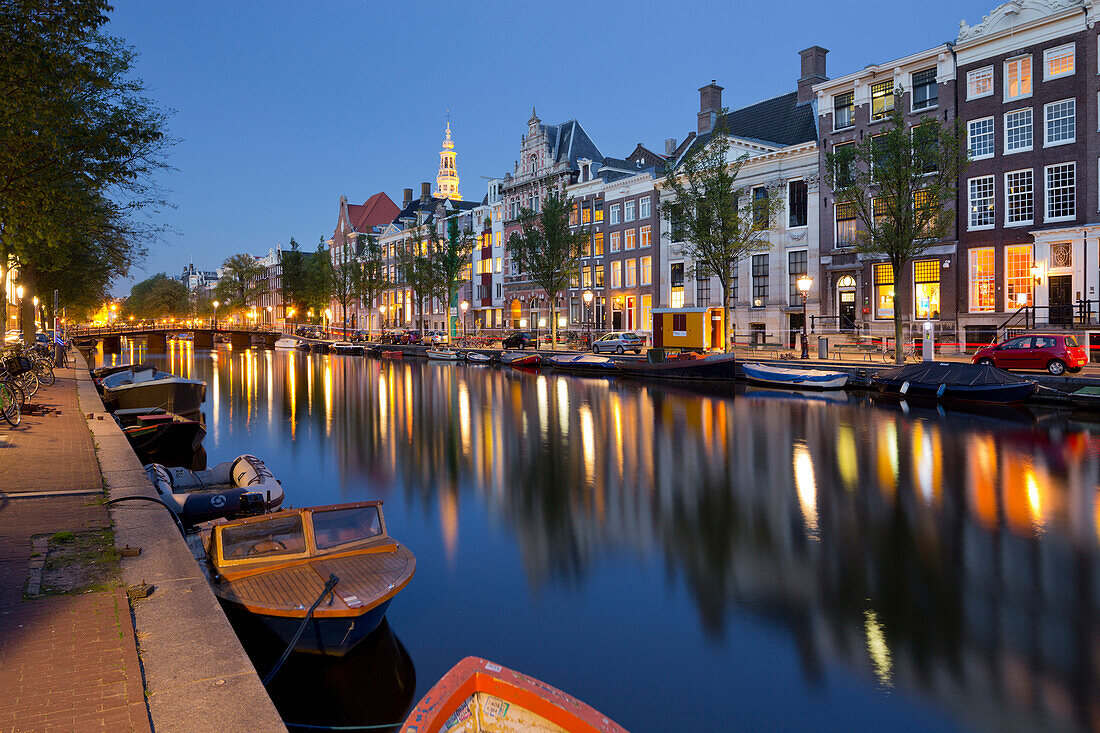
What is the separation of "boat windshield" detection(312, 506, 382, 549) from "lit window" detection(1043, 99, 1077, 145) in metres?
44.7

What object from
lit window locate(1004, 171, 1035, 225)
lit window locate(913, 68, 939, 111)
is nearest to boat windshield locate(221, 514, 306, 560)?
lit window locate(1004, 171, 1035, 225)

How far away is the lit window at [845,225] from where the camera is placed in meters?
47.2

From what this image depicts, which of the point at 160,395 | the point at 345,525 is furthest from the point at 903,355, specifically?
the point at 345,525

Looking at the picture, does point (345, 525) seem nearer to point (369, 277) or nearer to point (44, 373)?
point (44, 373)

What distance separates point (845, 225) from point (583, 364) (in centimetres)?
2023

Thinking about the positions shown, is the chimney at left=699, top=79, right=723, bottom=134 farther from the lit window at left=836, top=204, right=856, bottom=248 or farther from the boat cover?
the boat cover

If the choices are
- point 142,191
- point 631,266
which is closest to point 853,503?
point 142,191

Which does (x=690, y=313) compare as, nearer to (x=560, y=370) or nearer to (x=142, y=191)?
(x=560, y=370)

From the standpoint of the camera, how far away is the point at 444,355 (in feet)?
207

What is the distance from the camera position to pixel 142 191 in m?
27.4

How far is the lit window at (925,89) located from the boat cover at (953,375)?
21.4 m

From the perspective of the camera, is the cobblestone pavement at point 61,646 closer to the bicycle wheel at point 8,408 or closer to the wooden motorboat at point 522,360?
the bicycle wheel at point 8,408

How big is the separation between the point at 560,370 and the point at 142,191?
96.2 feet

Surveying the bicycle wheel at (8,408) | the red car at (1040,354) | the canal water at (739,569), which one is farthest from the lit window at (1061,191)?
the bicycle wheel at (8,408)
